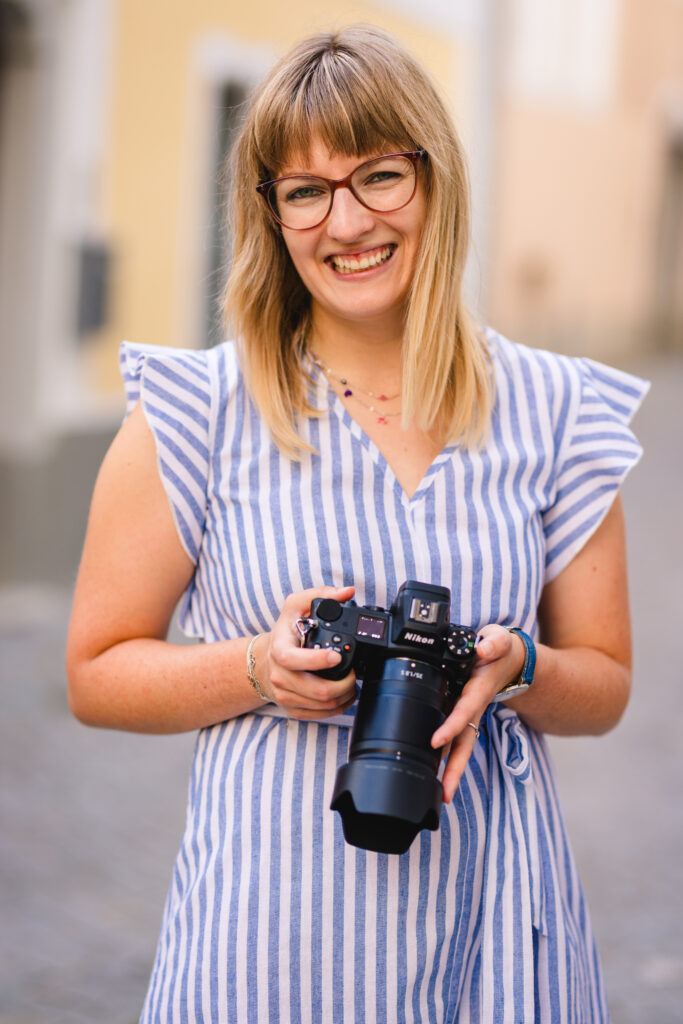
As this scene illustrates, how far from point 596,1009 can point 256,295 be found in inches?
48.4

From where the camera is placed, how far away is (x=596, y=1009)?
6.27 ft

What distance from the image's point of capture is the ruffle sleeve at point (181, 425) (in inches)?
71.2

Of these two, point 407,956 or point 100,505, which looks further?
point 100,505

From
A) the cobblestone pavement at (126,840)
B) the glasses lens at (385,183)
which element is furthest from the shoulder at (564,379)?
the cobblestone pavement at (126,840)

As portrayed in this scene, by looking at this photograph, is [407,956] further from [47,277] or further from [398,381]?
[47,277]

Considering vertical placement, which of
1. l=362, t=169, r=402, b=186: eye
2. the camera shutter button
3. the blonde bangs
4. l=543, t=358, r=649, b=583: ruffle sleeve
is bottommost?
the camera shutter button

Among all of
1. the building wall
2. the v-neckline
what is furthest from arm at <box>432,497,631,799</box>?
the building wall

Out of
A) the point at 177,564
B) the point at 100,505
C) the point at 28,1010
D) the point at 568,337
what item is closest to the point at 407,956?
the point at 177,564

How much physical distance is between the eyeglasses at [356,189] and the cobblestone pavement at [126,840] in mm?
2463

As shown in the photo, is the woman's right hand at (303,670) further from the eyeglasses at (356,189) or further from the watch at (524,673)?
the eyeglasses at (356,189)

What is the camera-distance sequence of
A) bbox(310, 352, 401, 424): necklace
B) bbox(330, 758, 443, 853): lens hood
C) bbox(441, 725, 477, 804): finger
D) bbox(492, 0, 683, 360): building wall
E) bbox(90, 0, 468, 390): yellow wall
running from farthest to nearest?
bbox(492, 0, 683, 360): building wall → bbox(90, 0, 468, 390): yellow wall → bbox(310, 352, 401, 424): necklace → bbox(441, 725, 477, 804): finger → bbox(330, 758, 443, 853): lens hood

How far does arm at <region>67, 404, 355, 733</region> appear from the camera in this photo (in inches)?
70.5

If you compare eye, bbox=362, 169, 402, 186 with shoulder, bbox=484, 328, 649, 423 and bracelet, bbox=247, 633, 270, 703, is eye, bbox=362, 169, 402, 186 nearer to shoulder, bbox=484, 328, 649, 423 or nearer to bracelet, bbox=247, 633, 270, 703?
shoulder, bbox=484, 328, 649, 423

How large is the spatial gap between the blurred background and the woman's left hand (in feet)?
2.40
